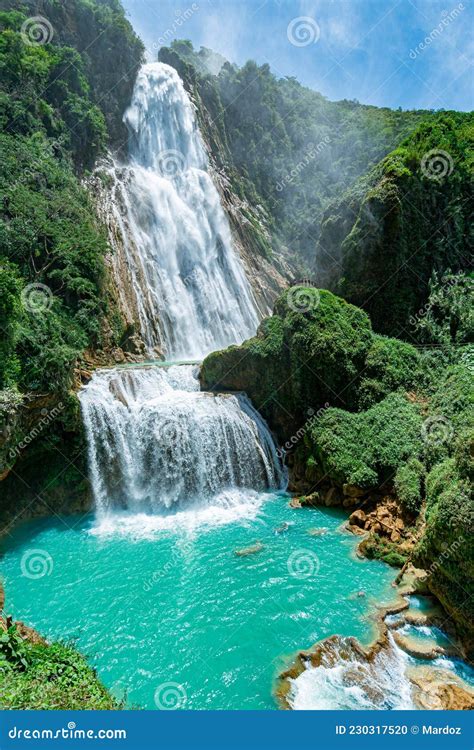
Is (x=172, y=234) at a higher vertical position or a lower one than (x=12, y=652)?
higher

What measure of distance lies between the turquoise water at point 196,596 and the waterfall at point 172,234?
13.6 metres

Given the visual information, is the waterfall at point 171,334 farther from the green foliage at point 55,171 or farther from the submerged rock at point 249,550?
the submerged rock at point 249,550

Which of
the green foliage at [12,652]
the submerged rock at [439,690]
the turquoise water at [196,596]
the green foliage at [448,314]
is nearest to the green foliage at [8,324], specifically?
the turquoise water at [196,596]

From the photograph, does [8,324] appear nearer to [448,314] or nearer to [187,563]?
[187,563]

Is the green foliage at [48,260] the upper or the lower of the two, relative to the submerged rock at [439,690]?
upper

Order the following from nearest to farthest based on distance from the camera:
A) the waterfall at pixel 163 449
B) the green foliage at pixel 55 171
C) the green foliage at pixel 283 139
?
1. the green foliage at pixel 55 171
2. the waterfall at pixel 163 449
3. the green foliage at pixel 283 139

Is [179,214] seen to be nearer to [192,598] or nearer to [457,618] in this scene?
[192,598]

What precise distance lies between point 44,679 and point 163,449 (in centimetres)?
982

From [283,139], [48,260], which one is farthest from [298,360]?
[283,139]

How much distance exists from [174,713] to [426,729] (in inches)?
121

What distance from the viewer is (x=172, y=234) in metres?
30.0

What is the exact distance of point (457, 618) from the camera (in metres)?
8.54

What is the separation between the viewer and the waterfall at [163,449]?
15.3 metres

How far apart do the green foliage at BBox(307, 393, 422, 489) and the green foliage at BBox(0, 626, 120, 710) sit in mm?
9604
